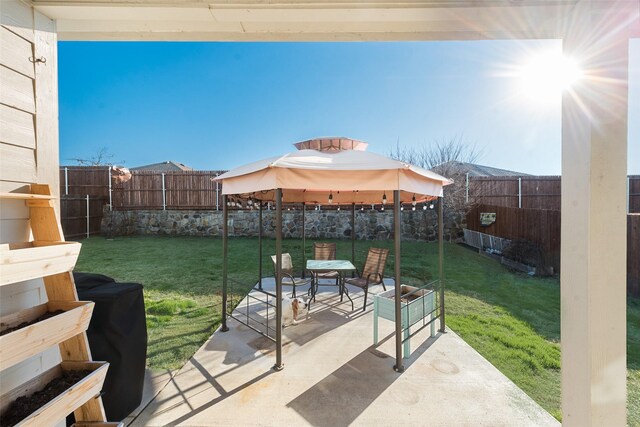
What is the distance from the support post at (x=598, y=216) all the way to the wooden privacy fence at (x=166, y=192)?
1236cm

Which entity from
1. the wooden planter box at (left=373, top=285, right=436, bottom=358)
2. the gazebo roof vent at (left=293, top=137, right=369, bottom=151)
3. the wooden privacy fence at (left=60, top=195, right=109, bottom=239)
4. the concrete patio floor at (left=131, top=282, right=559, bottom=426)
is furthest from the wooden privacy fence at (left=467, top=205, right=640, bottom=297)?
the wooden privacy fence at (left=60, top=195, right=109, bottom=239)

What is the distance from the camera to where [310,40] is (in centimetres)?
169

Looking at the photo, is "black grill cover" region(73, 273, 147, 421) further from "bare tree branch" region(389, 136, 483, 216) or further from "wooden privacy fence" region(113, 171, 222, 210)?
A: "wooden privacy fence" region(113, 171, 222, 210)

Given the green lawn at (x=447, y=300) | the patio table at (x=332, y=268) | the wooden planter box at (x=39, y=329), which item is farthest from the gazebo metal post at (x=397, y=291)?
the wooden planter box at (x=39, y=329)

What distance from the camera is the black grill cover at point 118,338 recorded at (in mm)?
1986

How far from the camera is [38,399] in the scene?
135cm

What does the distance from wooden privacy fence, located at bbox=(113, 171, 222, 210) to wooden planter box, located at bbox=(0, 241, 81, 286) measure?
11269 mm

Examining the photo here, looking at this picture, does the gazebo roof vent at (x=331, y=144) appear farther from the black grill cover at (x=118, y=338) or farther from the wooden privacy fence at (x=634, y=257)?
the wooden privacy fence at (x=634, y=257)

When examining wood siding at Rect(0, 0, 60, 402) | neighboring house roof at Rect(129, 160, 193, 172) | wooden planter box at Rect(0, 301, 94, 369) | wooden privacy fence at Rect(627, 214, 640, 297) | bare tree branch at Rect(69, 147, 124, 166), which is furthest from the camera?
neighboring house roof at Rect(129, 160, 193, 172)

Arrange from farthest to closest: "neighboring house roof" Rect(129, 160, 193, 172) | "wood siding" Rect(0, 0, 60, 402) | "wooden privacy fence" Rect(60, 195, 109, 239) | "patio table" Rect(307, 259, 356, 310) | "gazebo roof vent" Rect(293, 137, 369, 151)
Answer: "neighboring house roof" Rect(129, 160, 193, 172), "wooden privacy fence" Rect(60, 195, 109, 239), "patio table" Rect(307, 259, 356, 310), "gazebo roof vent" Rect(293, 137, 369, 151), "wood siding" Rect(0, 0, 60, 402)

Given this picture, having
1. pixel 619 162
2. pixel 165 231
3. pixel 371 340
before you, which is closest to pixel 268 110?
pixel 165 231

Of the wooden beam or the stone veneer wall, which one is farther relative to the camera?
the stone veneer wall

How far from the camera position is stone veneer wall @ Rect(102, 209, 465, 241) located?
35.9 ft

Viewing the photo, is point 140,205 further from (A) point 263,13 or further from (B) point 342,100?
(A) point 263,13
